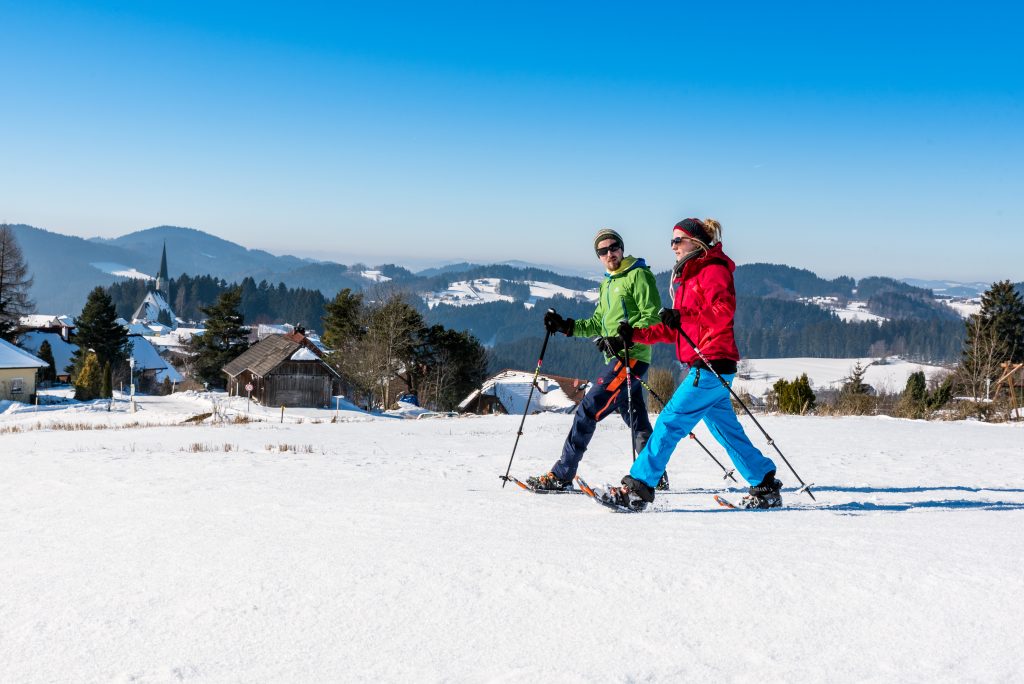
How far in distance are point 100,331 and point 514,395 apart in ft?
112

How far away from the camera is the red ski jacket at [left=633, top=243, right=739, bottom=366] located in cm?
439

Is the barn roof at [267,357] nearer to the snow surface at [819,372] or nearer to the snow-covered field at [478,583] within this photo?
the snow-covered field at [478,583]

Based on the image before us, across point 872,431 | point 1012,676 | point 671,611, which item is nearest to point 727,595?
point 671,611

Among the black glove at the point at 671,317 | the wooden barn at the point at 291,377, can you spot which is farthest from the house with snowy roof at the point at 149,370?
the black glove at the point at 671,317

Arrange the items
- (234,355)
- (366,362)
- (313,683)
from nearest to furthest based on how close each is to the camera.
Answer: (313,683)
(366,362)
(234,355)

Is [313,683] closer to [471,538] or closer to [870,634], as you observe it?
[471,538]

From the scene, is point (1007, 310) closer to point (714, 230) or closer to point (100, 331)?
point (714, 230)

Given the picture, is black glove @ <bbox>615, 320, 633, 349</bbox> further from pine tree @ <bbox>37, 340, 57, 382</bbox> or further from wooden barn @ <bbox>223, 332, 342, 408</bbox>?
pine tree @ <bbox>37, 340, 57, 382</bbox>

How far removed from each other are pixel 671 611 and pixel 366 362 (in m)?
41.0

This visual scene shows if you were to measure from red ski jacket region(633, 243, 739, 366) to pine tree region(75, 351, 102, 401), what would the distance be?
4713cm

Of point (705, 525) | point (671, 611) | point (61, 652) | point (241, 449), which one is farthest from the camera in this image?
point (241, 449)

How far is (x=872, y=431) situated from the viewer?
978 cm

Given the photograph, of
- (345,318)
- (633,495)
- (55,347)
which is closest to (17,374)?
(345,318)

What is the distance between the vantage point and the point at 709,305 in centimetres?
441
